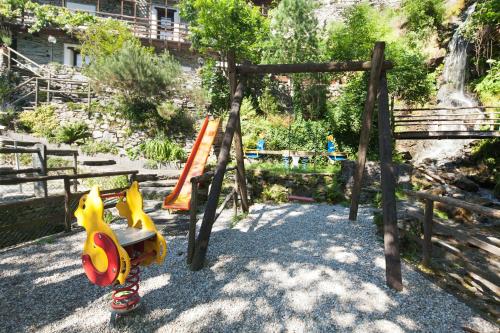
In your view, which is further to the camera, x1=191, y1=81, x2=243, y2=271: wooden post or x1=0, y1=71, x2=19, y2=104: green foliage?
x1=0, y1=71, x2=19, y2=104: green foliage

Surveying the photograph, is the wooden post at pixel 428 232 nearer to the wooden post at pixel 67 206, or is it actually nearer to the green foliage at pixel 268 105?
the wooden post at pixel 67 206

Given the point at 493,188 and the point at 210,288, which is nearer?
the point at 210,288

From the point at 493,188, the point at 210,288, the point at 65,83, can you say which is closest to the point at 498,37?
the point at 493,188

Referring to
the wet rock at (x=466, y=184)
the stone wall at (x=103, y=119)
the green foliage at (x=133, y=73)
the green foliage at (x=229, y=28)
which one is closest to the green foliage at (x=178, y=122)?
the stone wall at (x=103, y=119)

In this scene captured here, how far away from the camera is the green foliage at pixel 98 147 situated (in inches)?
448

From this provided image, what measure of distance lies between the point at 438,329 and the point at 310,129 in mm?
10781

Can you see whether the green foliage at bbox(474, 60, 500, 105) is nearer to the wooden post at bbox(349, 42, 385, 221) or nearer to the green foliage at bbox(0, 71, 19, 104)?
the wooden post at bbox(349, 42, 385, 221)

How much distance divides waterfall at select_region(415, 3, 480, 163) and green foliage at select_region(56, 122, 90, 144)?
629 inches

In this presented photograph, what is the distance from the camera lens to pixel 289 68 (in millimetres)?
4004

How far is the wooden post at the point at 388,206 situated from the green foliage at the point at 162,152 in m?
9.25

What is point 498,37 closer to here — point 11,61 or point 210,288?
point 210,288

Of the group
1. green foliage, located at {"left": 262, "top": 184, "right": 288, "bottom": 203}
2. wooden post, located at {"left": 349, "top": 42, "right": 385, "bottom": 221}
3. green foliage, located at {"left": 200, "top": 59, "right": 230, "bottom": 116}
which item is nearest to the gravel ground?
wooden post, located at {"left": 349, "top": 42, "right": 385, "bottom": 221}

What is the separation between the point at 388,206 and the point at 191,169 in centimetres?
A: 465

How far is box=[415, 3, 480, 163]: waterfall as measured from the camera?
42.2 feet
